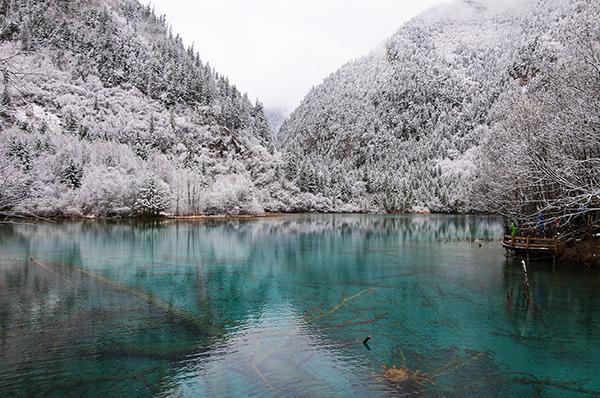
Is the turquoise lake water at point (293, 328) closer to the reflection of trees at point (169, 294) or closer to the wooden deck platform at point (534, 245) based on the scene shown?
the reflection of trees at point (169, 294)

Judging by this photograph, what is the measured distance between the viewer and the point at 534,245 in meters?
45.8

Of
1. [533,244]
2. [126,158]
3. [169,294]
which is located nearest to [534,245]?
[533,244]

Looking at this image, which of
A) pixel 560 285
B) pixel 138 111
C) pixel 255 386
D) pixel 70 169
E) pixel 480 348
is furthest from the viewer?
pixel 138 111

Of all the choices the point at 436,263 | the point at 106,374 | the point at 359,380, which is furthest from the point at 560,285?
the point at 106,374

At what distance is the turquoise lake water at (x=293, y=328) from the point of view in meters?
17.9

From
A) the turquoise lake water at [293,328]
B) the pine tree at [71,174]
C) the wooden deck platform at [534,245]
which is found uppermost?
the pine tree at [71,174]

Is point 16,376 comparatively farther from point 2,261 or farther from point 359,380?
point 2,261

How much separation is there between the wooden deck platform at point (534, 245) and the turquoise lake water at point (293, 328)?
1.64 metres

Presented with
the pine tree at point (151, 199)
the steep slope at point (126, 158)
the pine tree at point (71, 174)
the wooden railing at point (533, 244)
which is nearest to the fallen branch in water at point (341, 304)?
the wooden railing at point (533, 244)

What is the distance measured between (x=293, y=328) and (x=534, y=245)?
31.9 meters

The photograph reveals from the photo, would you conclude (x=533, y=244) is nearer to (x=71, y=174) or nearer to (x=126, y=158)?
(x=71, y=174)

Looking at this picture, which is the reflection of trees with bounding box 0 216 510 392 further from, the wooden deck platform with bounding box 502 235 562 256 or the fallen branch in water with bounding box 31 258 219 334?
the wooden deck platform with bounding box 502 235 562 256

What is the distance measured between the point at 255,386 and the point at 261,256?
37.5 metres

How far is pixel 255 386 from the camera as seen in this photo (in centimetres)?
1750
